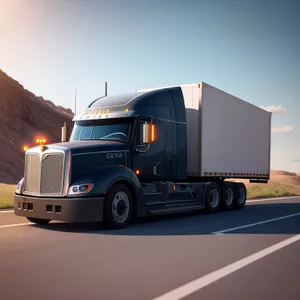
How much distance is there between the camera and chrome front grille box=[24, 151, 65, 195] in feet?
34.6

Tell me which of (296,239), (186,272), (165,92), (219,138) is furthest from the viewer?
(219,138)

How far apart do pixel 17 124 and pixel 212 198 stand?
4987 centimetres

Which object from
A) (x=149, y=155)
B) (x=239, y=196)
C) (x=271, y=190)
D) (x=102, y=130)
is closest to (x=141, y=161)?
(x=149, y=155)

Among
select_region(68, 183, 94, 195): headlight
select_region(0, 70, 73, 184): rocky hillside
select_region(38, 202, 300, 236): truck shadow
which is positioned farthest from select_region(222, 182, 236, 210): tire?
select_region(0, 70, 73, 184): rocky hillside

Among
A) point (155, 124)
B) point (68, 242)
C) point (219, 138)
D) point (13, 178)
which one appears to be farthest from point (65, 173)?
point (13, 178)

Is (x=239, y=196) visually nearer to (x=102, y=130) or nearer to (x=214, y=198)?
(x=214, y=198)

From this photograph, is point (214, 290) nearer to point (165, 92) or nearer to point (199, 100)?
point (165, 92)

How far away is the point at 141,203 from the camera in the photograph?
1155 cm

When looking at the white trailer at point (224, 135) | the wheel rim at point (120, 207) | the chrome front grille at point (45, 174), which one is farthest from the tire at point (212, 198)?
the chrome front grille at point (45, 174)

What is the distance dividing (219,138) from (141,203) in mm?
5718

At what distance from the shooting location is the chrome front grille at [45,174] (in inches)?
415

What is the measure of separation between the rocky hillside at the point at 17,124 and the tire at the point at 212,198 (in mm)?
30980

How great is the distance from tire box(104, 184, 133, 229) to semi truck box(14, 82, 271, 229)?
2 centimetres

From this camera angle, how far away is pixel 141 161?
39.6ft
